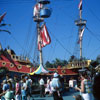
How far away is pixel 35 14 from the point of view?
Answer: 3547 centimetres

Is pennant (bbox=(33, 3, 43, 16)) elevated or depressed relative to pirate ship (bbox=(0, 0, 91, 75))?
elevated

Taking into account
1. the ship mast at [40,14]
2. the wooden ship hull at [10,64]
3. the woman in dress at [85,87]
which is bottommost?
the woman in dress at [85,87]

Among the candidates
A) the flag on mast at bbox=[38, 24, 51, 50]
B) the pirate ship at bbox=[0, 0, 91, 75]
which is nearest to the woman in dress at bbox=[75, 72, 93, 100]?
the pirate ship at bbox=[0, 0, 91, 75]

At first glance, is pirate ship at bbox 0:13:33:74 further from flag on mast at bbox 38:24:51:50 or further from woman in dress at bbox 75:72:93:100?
woman in dress at bbox 75:72:93:100

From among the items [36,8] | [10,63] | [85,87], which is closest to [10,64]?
[10,63]

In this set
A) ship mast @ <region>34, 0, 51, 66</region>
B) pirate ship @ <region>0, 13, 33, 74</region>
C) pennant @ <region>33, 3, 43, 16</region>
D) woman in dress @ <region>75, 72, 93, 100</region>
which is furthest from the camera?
pennant @ <region>33, 3, 43, 16</region>

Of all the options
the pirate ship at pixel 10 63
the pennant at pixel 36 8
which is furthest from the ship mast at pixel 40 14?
the pirate ship at pixel 10 63

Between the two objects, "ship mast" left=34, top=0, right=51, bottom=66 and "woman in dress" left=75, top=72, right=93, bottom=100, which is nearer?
"woman in dress" left=75, top=72, right=93, bottom=100

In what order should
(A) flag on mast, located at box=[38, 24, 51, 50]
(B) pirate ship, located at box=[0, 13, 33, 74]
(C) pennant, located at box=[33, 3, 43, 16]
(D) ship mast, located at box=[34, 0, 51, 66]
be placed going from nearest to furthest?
(B) pirate ship, located at box=[0, 13, 33, 74], (A) flag on mast, located at box=[38, 24, 51, 50], (D) ship mast, located at box=[34, 0, 51, 66], (C) pennant, located at box=[33, 3, 43, 16]

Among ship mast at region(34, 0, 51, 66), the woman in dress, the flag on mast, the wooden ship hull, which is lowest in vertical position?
the woman in dress

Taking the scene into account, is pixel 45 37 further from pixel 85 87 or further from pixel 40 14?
pixel 85 87

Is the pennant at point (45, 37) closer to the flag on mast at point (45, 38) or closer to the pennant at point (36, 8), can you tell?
the flag on mast at point (45, 38)

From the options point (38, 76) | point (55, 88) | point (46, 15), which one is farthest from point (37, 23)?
point (55, 88)

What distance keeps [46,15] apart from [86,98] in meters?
25.3
